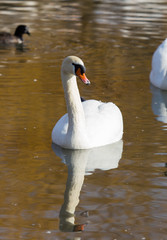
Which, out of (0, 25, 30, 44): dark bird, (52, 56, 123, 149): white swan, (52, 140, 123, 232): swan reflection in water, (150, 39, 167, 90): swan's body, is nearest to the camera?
(52, 140, 123, 232): swan reflection in water

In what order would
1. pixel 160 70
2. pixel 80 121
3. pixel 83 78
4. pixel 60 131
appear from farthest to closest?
1. pixel 160 70
2. pixel 60 131
3. pixel 80 121
4. pixel 83 78

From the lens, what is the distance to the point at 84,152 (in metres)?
8.75

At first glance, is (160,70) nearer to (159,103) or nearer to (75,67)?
(159,103)

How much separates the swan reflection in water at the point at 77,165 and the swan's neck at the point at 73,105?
1.14 feet

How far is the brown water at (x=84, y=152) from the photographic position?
6488mm

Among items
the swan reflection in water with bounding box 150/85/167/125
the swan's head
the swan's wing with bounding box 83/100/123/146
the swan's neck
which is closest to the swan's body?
the swan reflection in water with bounding box 150/85/167/125

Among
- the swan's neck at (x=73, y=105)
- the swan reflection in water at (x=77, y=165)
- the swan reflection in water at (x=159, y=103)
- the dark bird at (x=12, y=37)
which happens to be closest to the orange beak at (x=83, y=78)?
the swan's neck at (x=73, y=105)

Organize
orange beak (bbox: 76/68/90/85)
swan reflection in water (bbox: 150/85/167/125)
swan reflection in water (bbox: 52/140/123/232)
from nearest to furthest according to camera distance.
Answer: swan reflection in water (bbox: 52/140/123/232) → orange beak (bbox: 76/68/90/85) → swan reflection in water (bbox: 150/85/167/125)

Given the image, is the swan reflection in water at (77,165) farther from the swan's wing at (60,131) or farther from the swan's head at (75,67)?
the swan's head at (75,67)

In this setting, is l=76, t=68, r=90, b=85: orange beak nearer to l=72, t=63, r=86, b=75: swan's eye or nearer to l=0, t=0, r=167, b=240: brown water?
l=72, t=63, r=86, b=75: swan's eye

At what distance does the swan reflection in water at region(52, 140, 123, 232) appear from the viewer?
662 centimetres

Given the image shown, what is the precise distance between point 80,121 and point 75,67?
2.31 feet

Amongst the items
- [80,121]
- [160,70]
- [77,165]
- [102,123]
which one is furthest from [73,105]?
[160,70]

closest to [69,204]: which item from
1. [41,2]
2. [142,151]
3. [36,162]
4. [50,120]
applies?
[36,162]
